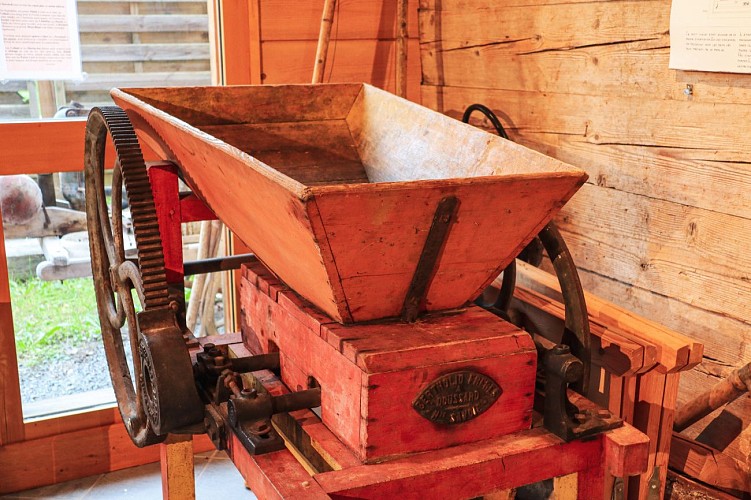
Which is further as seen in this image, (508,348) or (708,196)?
(708,196)

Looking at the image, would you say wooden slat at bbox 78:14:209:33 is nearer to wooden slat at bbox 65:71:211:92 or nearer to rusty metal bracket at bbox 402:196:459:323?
wooden slat at bbox 65:71:211:92

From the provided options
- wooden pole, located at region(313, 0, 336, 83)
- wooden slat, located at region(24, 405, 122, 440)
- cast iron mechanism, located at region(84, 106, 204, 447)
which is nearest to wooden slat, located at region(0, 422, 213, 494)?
wooden slat, located at region(24, 405, 122, 440)

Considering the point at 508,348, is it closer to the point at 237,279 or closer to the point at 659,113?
the point at 659,113

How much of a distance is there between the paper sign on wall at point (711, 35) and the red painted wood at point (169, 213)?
134cm

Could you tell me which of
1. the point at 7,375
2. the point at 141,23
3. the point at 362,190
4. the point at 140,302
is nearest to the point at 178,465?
the point at 140,302

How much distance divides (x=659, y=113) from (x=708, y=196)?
28 centimetres

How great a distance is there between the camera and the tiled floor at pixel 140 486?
2918mm

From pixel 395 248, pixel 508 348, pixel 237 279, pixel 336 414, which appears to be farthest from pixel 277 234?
pixel 237 279

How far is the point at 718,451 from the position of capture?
2.23 meters

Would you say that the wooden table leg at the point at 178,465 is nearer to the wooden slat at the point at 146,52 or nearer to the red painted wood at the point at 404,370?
the red painted wood at the point at 404,370

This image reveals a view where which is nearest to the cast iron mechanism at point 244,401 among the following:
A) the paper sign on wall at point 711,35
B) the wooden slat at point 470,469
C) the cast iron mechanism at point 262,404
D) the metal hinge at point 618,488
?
the cast iron mechanism at point 262,404

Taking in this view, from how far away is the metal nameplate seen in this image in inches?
55.8

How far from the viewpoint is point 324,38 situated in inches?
116

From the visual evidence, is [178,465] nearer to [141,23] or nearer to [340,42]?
[141,23]
